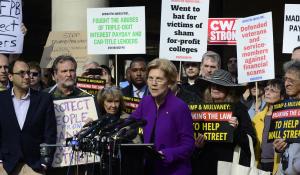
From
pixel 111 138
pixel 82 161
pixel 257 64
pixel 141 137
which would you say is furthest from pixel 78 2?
pixel 111 138

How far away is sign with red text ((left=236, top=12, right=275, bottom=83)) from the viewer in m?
10.8

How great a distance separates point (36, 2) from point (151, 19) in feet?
10.5

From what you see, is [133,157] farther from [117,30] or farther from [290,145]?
[117,30]

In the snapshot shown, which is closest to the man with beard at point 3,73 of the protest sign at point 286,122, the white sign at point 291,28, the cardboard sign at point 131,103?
the cardboard sign at point 131,103

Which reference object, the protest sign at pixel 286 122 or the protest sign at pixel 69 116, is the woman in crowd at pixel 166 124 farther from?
the protest sign at pixel 69 116

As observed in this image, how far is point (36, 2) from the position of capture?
79.2 ft

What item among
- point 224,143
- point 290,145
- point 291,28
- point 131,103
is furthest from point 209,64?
point 290,145

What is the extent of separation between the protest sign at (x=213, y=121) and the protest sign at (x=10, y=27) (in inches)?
162

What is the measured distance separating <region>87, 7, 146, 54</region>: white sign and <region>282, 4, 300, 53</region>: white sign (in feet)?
6.14

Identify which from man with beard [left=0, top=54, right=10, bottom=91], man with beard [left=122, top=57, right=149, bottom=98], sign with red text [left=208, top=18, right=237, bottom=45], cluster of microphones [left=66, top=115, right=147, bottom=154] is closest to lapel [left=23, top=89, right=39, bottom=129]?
man with beard [left=0, top=54, right=10, bottom=91]

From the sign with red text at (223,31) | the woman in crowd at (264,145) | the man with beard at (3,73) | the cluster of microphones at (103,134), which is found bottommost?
the woman in crowd at (264,145)

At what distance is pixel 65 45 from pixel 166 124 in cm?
606

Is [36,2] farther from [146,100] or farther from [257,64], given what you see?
[146,100]

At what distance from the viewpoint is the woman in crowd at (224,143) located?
7875 mm
